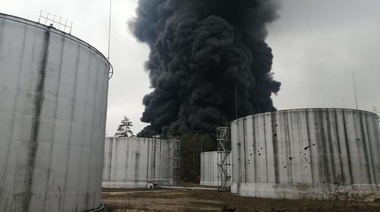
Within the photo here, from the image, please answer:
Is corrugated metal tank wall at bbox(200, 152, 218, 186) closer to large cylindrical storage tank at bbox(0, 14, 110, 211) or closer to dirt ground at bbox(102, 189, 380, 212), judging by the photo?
dirt ground at bbox(102, 189, 380, 212)

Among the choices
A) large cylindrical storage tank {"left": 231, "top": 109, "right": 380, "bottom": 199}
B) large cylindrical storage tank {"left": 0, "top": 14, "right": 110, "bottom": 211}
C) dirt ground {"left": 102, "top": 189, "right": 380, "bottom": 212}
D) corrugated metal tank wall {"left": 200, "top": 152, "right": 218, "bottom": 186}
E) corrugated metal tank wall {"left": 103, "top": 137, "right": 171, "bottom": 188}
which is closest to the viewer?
large cylindrical storage tank {"left": 0, "top": 14, "right": 110, "bottom": 211}

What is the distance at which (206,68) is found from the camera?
75.4 meters

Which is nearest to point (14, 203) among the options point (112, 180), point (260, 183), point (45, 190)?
point (45, 190)

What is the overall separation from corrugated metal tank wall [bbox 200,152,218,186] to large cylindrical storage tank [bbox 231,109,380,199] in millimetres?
26719

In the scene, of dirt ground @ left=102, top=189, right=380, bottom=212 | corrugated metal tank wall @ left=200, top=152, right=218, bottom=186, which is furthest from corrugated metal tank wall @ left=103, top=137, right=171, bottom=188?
dirt ground @ left=102, top=189, right=380, bottom=212

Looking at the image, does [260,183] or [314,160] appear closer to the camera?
[314,160]

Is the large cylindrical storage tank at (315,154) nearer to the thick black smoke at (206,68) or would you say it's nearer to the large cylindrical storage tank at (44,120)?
the large cylindrical storage tank at (44,120)

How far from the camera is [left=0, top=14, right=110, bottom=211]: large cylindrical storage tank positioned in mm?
12172

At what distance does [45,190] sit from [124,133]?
310 ft

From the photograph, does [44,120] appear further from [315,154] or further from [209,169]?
[209,169]

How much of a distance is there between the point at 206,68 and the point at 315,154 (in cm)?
5266

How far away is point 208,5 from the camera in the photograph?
84.8m

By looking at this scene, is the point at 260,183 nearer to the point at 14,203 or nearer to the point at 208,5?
the point at 14,203

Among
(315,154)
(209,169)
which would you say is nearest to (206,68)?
(209,169)
